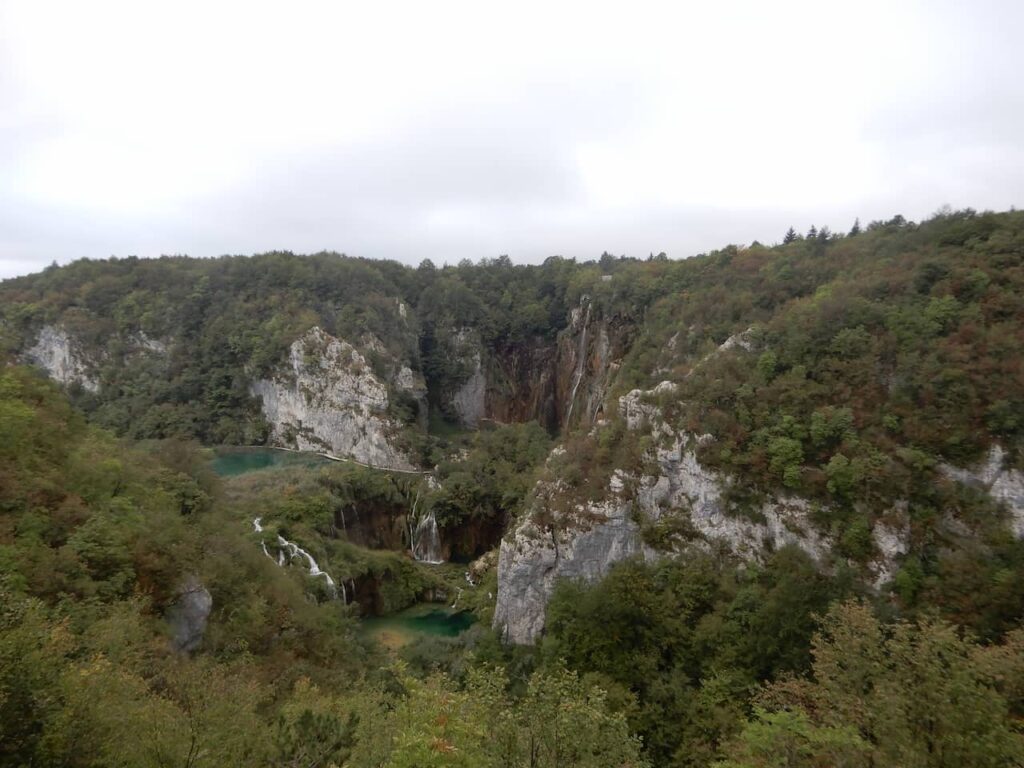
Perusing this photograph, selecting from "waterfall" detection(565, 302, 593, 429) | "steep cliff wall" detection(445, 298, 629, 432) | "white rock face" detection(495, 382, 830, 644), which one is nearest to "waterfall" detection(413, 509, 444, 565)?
"white rock face" detection(495, 382, 830, 644)

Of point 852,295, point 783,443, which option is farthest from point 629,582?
point 852,295

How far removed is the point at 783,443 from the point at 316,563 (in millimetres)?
23066

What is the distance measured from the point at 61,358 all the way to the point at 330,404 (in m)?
35.9

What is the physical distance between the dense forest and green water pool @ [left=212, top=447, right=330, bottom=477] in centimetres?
852

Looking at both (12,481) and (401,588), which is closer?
(12,481)

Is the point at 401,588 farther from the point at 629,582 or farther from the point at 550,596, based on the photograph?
the point at 629,582

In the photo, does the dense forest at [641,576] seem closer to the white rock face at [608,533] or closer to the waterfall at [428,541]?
the white rock face at [608,533]

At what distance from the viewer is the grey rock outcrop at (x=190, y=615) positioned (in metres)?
14.1

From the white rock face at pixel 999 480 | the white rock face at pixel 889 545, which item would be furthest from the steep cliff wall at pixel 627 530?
the white rock face at pixel 999 480

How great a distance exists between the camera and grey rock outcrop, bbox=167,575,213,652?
14125 mm

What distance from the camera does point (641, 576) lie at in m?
20.6

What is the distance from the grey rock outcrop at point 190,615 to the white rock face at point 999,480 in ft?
76.6

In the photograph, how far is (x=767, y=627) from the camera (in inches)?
659

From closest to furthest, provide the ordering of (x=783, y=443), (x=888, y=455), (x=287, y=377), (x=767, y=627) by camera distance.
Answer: (x=767, y=627) < (x=888, y=455) < (x=783, y=443) < (x=287, y=377)
